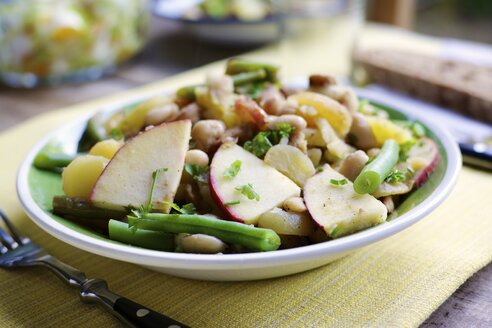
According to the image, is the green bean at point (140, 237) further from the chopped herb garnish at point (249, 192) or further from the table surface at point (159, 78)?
the table surface at point (159, 78)

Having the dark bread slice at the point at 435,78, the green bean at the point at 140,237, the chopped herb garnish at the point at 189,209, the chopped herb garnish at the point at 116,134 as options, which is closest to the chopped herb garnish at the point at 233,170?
the chopped herb garnish at the point at 189,209

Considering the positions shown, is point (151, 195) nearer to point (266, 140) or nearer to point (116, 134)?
point (266, 140)

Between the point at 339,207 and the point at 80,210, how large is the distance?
0.64 m

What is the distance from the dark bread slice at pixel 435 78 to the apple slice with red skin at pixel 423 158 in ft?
2.73

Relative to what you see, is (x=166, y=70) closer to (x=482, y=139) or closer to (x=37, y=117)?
(x=37, y=117)

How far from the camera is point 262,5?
12.4 ft

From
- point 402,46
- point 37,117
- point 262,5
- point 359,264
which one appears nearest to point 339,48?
point 402,46

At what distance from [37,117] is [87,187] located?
49.9 inches

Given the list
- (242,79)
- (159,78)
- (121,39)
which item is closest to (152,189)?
(242,79)

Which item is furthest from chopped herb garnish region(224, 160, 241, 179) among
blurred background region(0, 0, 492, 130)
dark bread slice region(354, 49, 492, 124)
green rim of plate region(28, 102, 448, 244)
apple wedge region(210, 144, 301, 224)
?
blurred background region(0, 0, 492, 130)

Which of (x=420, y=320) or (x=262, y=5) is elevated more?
(x=262, y=5)

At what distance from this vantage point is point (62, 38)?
2994 millimetres

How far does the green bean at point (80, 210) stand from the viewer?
4.72ft

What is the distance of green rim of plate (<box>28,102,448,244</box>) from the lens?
4.70ft
